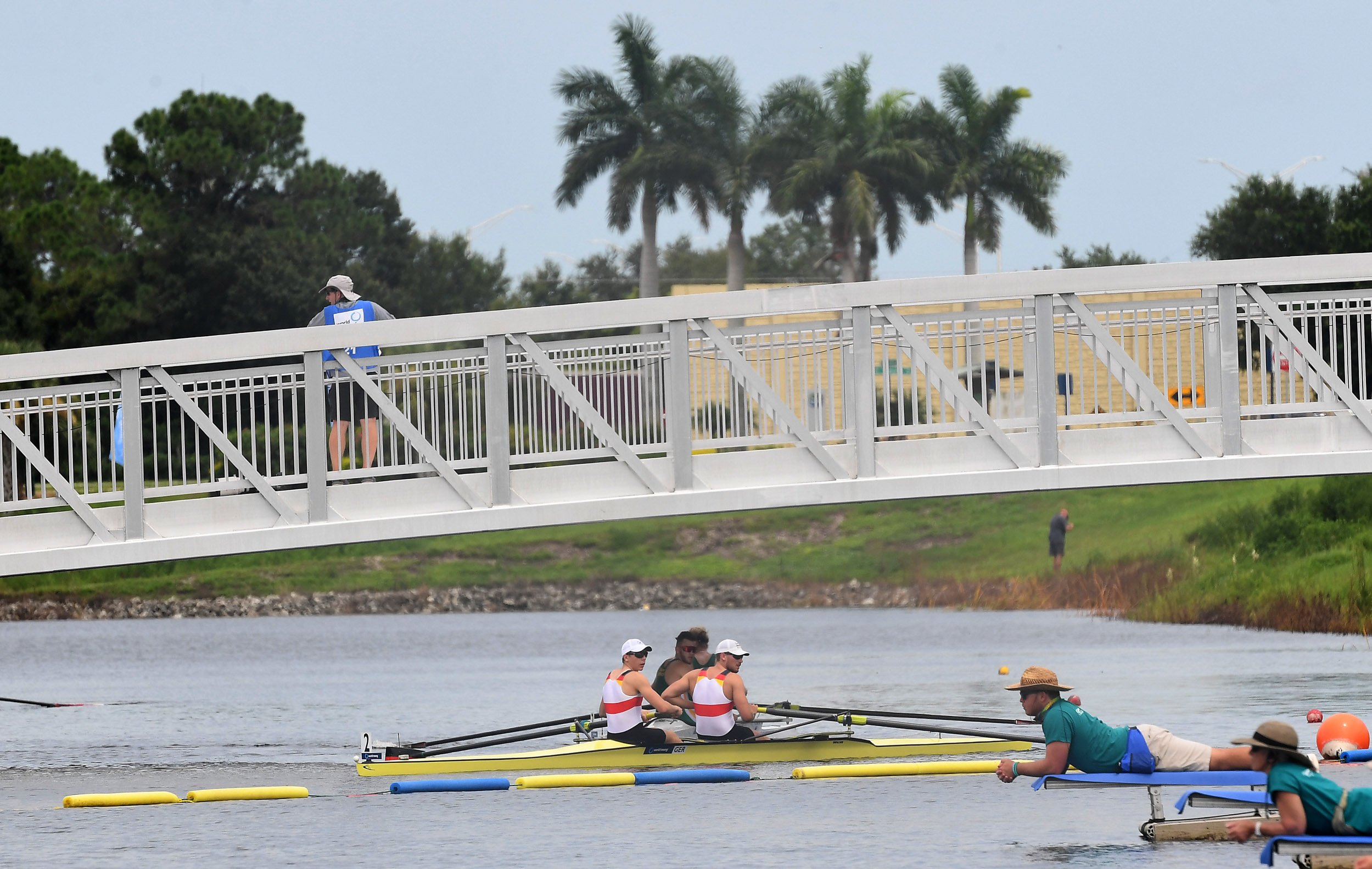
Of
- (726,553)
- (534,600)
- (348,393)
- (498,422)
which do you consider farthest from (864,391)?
(726,553)

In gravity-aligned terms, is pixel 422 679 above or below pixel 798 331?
below

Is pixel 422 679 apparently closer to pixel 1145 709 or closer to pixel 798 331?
pixel 1145 709

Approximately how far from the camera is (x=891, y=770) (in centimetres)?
2136

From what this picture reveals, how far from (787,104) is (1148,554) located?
26.6 meters

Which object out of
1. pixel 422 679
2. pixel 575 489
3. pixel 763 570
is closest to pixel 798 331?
pixel 575 489

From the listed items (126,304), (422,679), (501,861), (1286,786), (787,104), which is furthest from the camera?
(787,104)

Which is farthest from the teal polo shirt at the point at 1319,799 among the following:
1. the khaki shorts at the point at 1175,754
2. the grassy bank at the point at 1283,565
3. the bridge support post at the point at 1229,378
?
the grassy bank at the point at 1283,565

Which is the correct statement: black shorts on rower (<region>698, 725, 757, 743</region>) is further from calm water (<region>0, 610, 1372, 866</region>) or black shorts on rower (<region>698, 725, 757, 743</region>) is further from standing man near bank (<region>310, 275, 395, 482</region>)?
standing man near bank (<region>310, 275, 395, 482</region>)

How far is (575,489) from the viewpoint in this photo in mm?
20875

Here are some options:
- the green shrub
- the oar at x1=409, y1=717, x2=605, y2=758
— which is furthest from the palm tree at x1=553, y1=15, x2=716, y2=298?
the oar at x1=409, y1=717, x2=605, y2=758

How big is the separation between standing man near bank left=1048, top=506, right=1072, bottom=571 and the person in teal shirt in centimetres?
4560

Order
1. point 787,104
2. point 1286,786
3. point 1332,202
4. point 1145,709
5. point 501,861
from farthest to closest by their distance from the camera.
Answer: point 787,104 → point 1332,202 → point 1145,709 → point 501,861 → point 1286,786

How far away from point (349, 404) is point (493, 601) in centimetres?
4434

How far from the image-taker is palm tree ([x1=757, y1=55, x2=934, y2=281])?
235 feet
